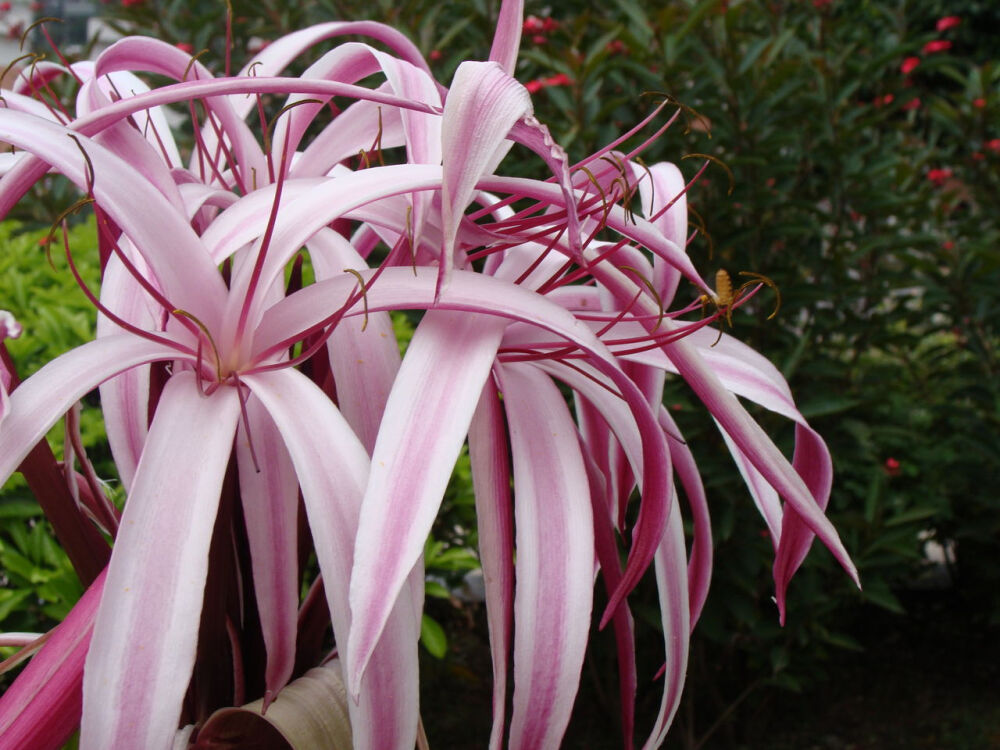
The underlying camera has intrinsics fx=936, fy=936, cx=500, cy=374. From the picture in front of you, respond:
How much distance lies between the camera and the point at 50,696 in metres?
0.45

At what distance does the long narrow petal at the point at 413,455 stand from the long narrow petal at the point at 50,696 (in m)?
0.16

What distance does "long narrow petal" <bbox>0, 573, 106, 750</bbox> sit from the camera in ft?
1.46

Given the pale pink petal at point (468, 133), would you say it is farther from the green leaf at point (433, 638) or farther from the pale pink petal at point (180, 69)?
the green leaf at point (433, 638)

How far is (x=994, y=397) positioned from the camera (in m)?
2.19

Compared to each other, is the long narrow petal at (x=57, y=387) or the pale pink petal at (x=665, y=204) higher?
the long narrow petal at (x=57, y=387)

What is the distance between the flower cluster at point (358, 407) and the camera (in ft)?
1.35

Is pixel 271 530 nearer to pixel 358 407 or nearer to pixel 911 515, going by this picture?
pixel 358 407

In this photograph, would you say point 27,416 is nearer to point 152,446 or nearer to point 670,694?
point 152,446

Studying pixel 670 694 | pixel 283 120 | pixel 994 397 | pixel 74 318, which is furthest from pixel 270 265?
pixel 994 397

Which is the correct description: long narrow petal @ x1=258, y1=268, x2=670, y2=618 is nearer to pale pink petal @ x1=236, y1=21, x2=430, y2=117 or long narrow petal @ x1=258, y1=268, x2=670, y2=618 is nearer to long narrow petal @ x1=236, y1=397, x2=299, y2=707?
long narrow petal @ x1=236, y1=397, x2=299, y2=707

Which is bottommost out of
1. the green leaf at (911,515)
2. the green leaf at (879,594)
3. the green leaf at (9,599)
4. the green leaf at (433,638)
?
the green leaf at (879,594)

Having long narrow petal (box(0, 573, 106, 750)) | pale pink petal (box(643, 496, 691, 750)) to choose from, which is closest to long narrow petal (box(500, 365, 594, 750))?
pale pink petal (box(643, 496, 691, 750))

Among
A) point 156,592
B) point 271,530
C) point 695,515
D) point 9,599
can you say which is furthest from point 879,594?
point 156,592

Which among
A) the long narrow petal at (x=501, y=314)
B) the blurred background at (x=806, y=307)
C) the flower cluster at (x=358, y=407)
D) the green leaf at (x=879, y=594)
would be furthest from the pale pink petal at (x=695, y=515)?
the green leaf at (x=879, y=594)
